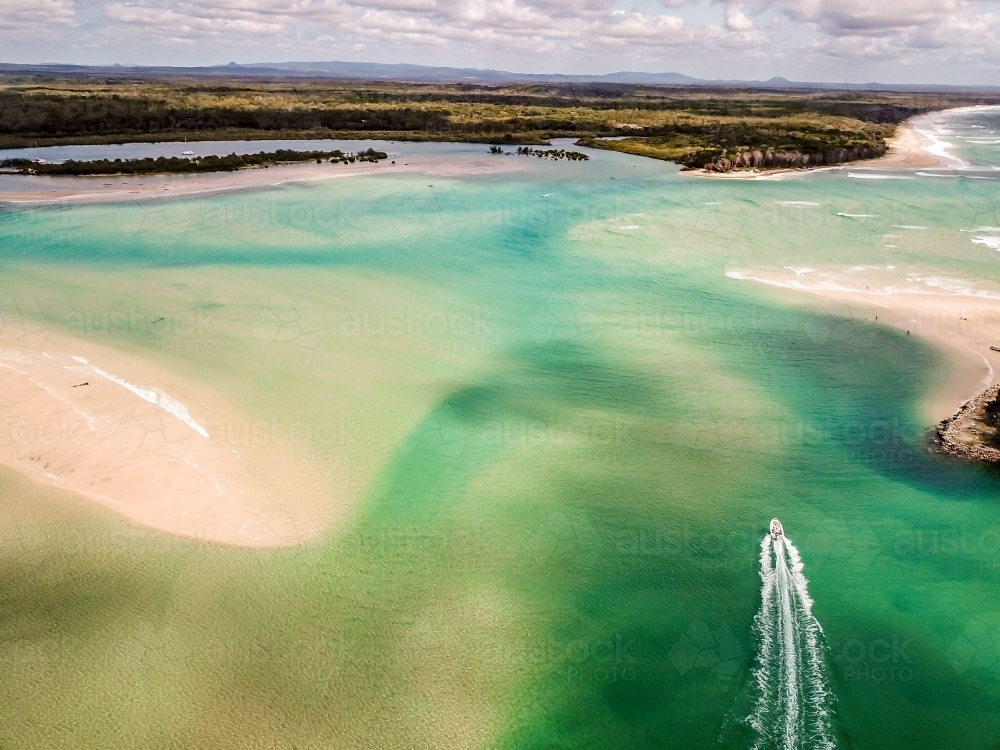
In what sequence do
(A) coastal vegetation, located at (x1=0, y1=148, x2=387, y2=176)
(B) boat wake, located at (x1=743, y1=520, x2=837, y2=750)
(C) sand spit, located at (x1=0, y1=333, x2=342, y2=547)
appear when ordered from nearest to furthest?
1. (B) boat wake, located at (x1=743, y1=520, x2=837, y2=750)
2. (C) sand spit, located at (x1=0, y1=333, x2=342, y2=547)
3. (A) coastal vegetation, located at (x1=0, y1=148, x2=387, y2=176)

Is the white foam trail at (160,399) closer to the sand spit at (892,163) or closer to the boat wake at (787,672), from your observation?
the boat wake at (787,672)

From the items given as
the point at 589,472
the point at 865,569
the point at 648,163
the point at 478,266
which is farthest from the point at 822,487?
the point at 648,163

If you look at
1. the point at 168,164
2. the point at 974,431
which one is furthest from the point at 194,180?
the point at 974,431

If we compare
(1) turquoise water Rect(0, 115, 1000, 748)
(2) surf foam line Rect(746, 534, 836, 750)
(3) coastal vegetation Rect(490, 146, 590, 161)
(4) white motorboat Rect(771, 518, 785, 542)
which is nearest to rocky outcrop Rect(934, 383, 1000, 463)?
(1) turquoise water Rect(0, 115, 1000, 748)

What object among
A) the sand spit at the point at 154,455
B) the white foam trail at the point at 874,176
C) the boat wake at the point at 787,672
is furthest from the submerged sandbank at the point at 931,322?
the white foam trail at the point at 874,176

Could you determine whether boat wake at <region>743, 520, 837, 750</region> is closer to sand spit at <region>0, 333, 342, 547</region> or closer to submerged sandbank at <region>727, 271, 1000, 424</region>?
submerged sandbank at <region>727, 271, 1000, 424</region>

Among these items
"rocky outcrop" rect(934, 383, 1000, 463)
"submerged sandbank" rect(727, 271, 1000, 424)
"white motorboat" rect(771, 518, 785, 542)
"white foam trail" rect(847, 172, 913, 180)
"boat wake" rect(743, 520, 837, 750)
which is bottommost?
"boat wake" rect(743, 520, 837, 750)

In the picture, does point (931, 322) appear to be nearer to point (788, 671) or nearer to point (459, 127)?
point (788, 671)
